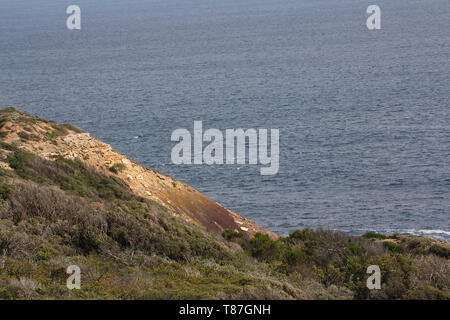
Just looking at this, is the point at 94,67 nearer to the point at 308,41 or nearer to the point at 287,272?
the point at 308,41

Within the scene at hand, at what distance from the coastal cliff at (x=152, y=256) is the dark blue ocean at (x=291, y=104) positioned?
18.9m

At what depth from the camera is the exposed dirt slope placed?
3380 cm

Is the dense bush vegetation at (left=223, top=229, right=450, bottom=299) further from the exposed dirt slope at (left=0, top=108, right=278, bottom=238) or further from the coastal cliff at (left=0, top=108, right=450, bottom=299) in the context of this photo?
the exposed dirt slope at (left=0, top=108, right=278, bottom=238)

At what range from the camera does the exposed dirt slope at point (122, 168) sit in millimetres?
33803

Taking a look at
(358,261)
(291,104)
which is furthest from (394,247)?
(291,104)
